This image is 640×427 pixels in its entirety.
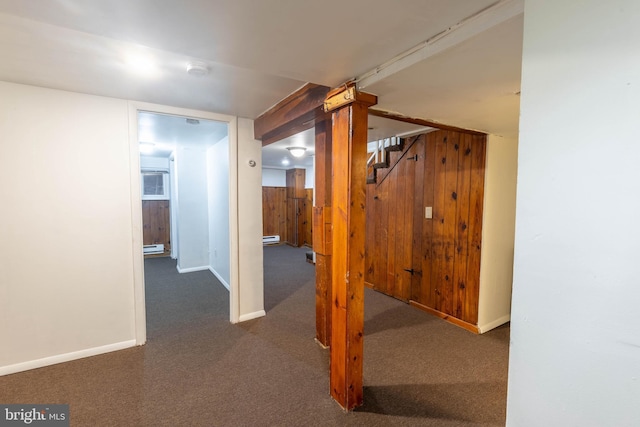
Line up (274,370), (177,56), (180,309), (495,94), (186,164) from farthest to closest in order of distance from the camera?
(186,164), (180,309), (274,370), (495,94), (177,56)

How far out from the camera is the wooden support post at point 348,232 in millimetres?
1706

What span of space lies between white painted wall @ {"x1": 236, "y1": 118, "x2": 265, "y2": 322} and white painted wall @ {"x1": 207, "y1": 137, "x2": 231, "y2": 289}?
1012mm

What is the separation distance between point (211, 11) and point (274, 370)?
2264 mm

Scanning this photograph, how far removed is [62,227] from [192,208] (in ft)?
9.03

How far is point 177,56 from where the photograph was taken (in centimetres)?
160

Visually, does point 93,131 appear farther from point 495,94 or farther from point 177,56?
point 495,94

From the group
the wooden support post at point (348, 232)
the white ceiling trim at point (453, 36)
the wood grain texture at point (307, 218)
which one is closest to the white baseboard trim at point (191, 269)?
the wood grain texture at point (307, 218)

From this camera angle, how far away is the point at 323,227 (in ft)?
7.84

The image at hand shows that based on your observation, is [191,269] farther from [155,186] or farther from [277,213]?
[277,213]

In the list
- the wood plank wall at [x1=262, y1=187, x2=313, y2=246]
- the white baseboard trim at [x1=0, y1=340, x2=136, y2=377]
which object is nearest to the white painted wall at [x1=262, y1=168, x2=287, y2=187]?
the wood plank wall at [x1=262, y1=187, x2=313, y2=246]

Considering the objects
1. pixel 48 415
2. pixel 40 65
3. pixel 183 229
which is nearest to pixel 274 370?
pixel 48 415

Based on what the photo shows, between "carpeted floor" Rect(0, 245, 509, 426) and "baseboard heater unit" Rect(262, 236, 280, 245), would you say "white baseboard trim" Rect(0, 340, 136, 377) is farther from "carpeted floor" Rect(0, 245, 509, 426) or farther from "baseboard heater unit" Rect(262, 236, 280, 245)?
"baseboard heater unit" Rect(262, 236, 280, 245)

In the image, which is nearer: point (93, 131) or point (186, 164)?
point (93, 131)

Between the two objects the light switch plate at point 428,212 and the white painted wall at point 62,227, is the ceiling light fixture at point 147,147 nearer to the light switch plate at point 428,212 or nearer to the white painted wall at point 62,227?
the white painted wall at point 62,227
